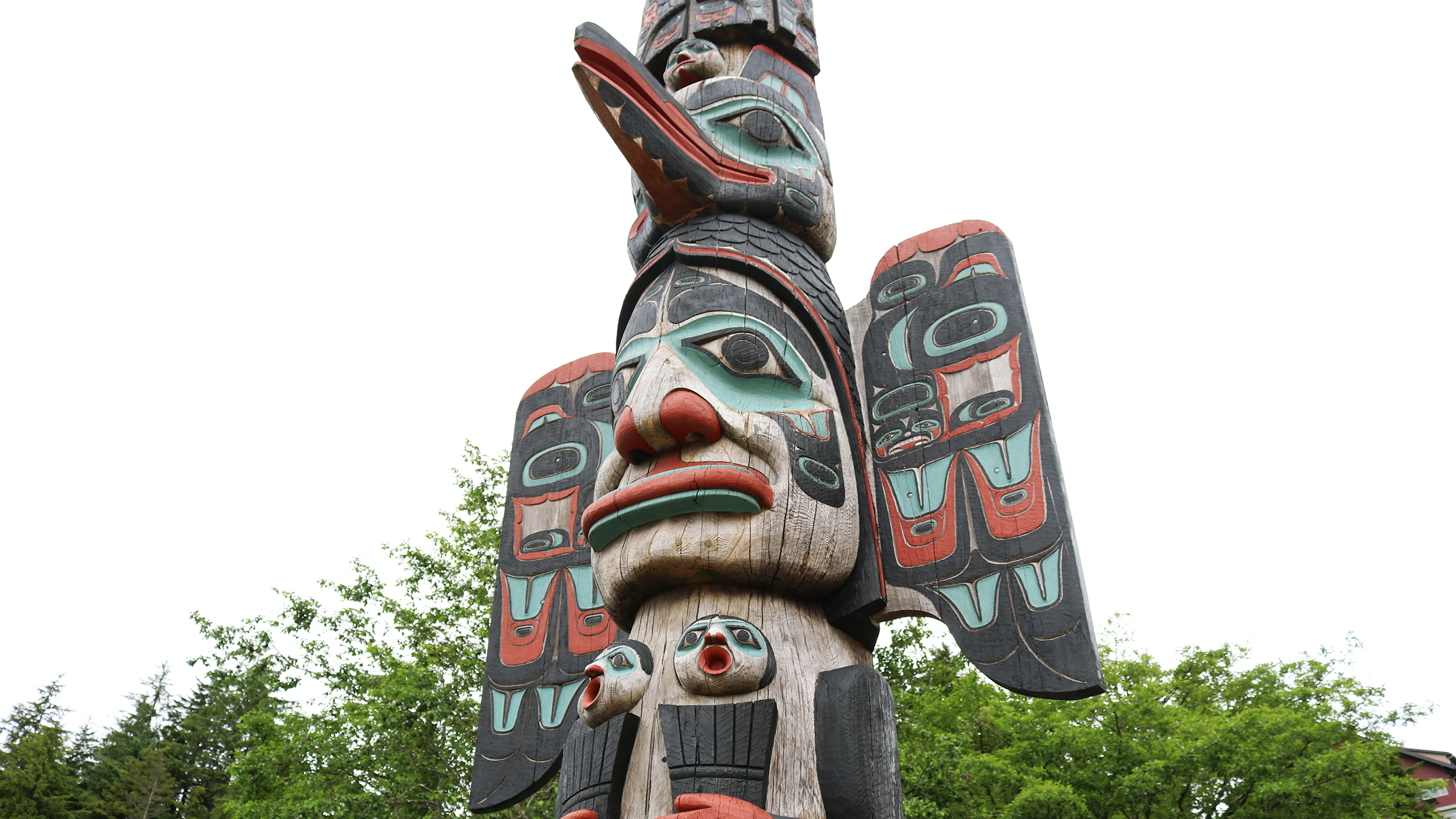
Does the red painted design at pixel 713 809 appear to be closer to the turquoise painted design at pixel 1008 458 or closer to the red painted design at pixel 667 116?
the turquoise painted design at pixel 1008 458

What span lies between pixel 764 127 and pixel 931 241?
3.75 ft

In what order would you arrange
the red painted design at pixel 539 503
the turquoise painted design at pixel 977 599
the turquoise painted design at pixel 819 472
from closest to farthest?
the turquoise painted design at pixel 977 599, the turquoise painted design at pixel 819 472, the red painted design at pixel 539 503

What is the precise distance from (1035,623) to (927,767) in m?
6.34

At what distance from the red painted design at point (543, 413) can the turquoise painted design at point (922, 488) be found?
1.99 m

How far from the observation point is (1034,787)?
8914 millimetres

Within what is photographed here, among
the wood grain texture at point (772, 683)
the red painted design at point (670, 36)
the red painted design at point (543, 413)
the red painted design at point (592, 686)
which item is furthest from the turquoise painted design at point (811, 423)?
the red painted design at point (670, 36)

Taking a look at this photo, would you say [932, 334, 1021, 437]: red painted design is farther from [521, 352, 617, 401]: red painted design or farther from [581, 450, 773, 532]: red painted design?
[521, 352, 617, 401]: red painted design

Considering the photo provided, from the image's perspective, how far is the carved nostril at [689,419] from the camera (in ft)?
11.5

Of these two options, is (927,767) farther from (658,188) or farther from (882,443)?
(658,188)

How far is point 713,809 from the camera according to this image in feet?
8.70

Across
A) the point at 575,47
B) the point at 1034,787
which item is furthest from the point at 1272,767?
the point at 575,47

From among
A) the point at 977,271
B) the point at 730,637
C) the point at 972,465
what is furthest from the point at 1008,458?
the point at 730,637

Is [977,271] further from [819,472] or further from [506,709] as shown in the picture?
[506,709]

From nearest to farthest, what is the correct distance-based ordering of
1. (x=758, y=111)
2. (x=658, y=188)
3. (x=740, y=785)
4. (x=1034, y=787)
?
(x=740, y=785) → (x=658, y=188) → (x=758, y=111) → (x=1034, y=787)
